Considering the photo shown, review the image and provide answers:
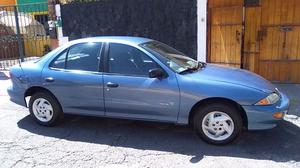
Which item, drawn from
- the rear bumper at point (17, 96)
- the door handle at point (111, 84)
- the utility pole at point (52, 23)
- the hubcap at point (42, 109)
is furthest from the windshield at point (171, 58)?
the utility pole at point (52, 23)

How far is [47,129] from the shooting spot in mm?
5273

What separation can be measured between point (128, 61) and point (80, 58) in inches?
33.5

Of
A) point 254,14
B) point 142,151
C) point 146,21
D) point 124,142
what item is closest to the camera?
point 142,151

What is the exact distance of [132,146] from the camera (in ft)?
15.0

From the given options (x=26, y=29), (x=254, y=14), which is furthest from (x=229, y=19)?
(x=26, y=29)

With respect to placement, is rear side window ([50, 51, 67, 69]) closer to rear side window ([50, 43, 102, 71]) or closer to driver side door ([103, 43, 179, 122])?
rear side window ([50, 43, 102, 71])

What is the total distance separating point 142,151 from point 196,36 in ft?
15.5

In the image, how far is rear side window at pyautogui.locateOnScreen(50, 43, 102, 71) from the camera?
5024 millimetres

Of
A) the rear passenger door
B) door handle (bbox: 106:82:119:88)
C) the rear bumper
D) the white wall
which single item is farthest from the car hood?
the white wall

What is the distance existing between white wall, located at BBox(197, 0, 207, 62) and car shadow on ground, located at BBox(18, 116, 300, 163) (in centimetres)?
355

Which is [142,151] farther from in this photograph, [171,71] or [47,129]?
[47,129]

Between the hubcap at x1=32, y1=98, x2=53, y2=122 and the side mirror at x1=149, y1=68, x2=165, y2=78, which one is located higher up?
the side mirror at x1=149, y1=68, x2=165, y2=78

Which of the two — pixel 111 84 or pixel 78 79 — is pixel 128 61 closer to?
pixel 111 84

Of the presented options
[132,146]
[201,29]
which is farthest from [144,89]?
[201,29]
